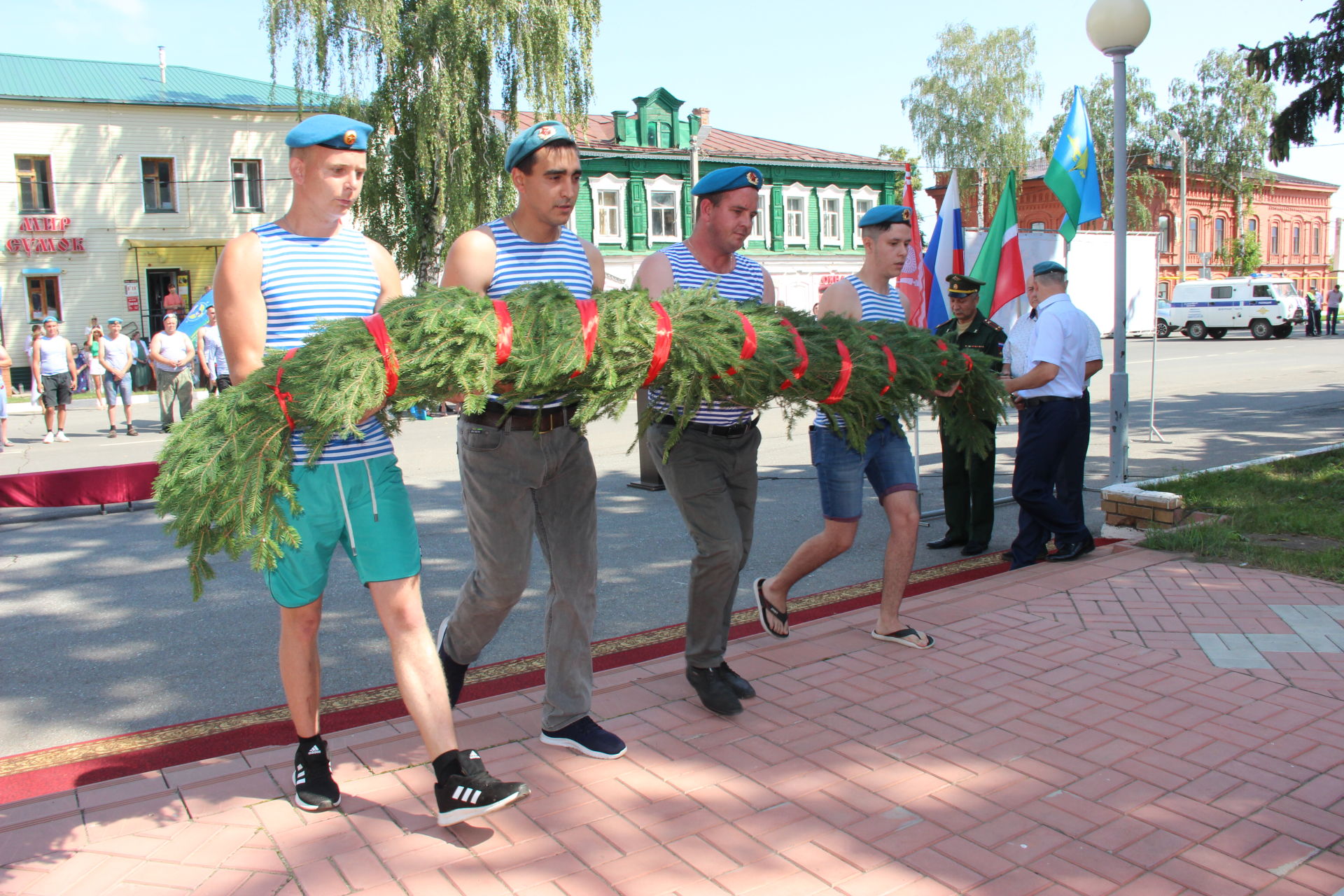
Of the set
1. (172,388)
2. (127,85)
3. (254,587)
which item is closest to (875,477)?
(254,587)

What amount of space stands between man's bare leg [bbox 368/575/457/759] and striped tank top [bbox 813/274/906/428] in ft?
6.46

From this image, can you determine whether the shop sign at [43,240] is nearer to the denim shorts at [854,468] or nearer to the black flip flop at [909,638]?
the denim shorts at [854,468]

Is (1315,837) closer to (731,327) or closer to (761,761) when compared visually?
(761,761)

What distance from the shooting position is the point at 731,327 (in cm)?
326

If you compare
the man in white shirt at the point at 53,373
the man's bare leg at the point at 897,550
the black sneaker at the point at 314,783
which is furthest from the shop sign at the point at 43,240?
the black sneaker at the point at 314,783

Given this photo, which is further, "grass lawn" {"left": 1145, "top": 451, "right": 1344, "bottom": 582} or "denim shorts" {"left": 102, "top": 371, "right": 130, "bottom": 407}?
"denim shorts" {"left": 102, "top": 371, "right": 130, "bottom": 407}

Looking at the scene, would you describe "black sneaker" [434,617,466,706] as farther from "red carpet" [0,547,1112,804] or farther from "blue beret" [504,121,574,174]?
"blue beret" [504,121,574,174]

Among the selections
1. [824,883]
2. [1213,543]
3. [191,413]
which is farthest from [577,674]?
[1213,543]

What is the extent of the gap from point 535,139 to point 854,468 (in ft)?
6.37

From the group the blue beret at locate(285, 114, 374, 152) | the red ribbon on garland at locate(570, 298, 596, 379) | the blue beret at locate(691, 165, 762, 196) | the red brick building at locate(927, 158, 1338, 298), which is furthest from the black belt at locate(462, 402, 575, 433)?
the red brick building at locate(927, 158, 1338, 298)

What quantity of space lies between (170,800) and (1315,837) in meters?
3.38

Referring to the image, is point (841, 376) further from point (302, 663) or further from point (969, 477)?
point (969, 477)

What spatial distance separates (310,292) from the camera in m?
2.92

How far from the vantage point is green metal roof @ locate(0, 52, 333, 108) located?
98.4 feet
